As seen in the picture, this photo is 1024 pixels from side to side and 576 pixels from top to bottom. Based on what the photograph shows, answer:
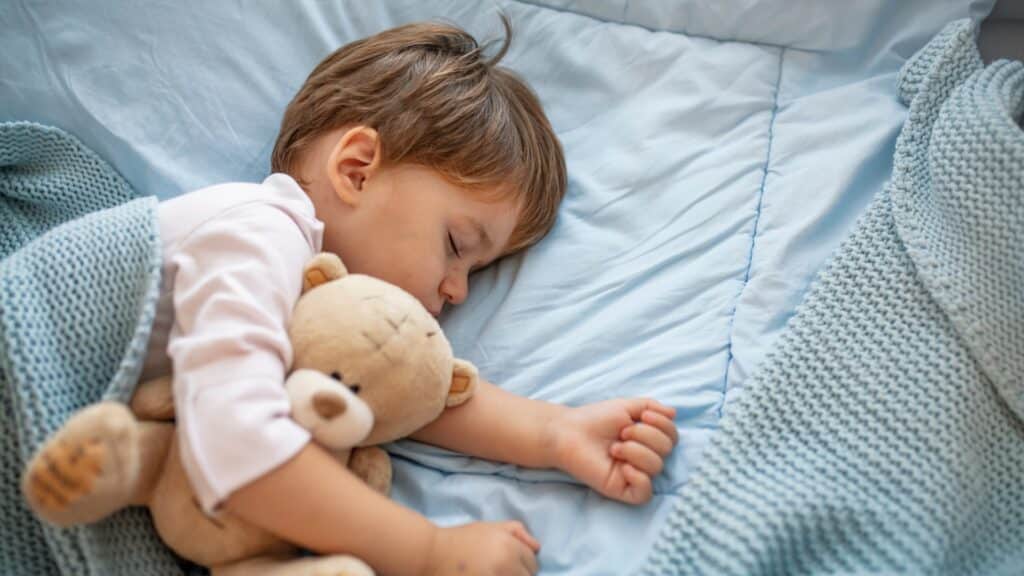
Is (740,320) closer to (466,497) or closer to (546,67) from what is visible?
(466,497)

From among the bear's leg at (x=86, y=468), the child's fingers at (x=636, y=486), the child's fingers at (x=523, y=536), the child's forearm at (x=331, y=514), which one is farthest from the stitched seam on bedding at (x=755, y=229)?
the bear's leg at (x=86, y=468)

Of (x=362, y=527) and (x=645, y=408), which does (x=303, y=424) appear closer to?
(x=362, y=527)

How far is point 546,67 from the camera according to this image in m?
1.41

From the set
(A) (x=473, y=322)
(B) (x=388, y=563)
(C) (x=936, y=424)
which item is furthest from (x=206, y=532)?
(C) (x=936, y=424)

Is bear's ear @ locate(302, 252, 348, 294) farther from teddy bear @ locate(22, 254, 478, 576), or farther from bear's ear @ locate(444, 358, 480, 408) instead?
bear's ear @ locate(444, 358, 480, 408)

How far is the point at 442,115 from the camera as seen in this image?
119 cm

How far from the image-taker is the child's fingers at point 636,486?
0.98 meters

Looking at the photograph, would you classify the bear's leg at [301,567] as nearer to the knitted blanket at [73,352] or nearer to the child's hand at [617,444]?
the knitted blanket at [73,352]

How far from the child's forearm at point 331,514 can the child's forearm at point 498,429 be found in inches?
6.0

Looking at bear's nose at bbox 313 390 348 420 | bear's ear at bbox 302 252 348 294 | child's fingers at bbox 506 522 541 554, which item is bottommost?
child's fingers at bbox 506 522 541 554

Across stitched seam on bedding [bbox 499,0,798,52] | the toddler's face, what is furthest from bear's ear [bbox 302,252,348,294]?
stitched seam on bedding [bbox 499,0,798,52]

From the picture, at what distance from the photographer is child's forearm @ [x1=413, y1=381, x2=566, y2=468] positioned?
3.39 feet

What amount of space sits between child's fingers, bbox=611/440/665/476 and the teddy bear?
0.20 meters

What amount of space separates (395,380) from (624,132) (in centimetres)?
59
